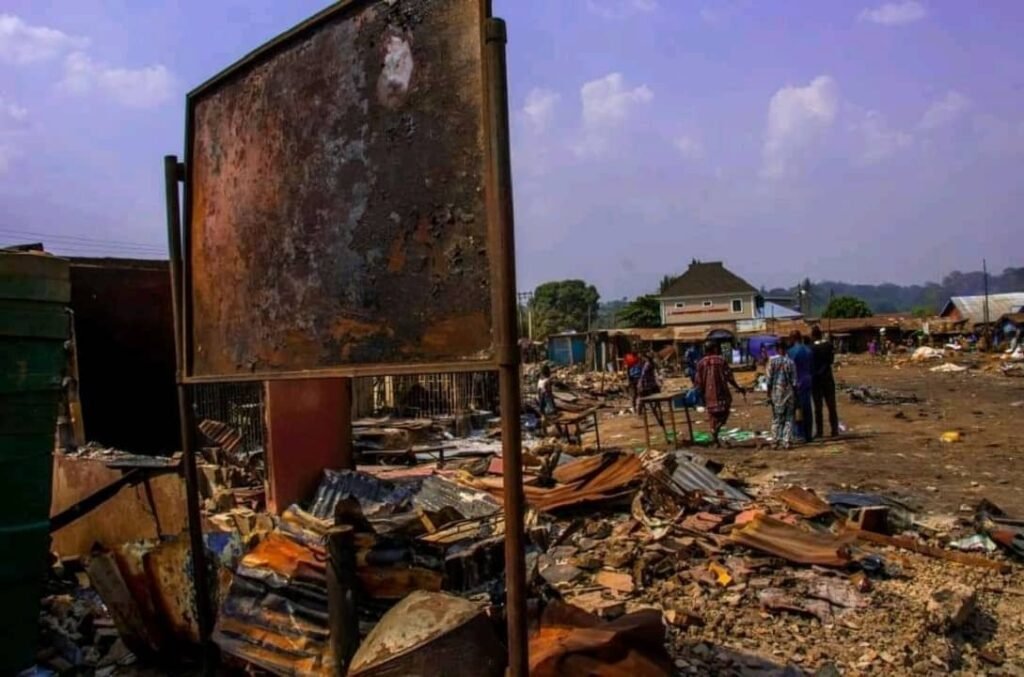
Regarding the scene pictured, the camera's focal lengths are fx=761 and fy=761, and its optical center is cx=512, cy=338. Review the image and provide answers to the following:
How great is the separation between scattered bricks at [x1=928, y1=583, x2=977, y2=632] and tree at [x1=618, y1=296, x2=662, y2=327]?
187ft

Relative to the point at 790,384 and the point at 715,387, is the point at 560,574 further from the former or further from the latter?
the point at 715,387

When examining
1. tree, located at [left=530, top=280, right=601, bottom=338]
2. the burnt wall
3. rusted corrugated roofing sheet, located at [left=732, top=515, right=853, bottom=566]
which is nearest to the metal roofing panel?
rusted corrugated roofing sheet, located at [left=732, top=515, right=853, bottom=566]

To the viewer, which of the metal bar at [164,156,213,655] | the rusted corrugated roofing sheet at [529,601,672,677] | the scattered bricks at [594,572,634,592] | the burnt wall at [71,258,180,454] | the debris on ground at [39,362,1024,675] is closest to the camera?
the rusted corrugated roofing sheet at [529,601,672,677]

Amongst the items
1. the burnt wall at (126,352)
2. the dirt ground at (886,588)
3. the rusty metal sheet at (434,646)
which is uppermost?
the burnt wall at (126,352)

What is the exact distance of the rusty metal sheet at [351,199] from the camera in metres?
2.16

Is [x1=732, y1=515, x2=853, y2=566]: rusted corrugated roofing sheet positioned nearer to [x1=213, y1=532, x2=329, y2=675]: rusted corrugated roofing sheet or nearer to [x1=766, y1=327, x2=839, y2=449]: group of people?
[x1=213, y1=532, x2=329, y2=675]: rusted corrugated roofing sheet

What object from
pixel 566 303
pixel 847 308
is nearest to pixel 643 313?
pixel 566 303

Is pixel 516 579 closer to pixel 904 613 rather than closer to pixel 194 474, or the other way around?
pixel 194 474

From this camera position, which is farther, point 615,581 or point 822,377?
point 822,377

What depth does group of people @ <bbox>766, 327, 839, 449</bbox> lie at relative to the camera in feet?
40.7

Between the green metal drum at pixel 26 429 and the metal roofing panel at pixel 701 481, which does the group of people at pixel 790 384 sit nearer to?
the metal roofing panel at pixel 701 481

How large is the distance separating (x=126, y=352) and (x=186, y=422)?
24.2 feet

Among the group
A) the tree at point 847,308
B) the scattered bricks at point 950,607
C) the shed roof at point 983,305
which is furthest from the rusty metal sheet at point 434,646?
the tree at point 847,308

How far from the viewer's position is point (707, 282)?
64.6 meters
